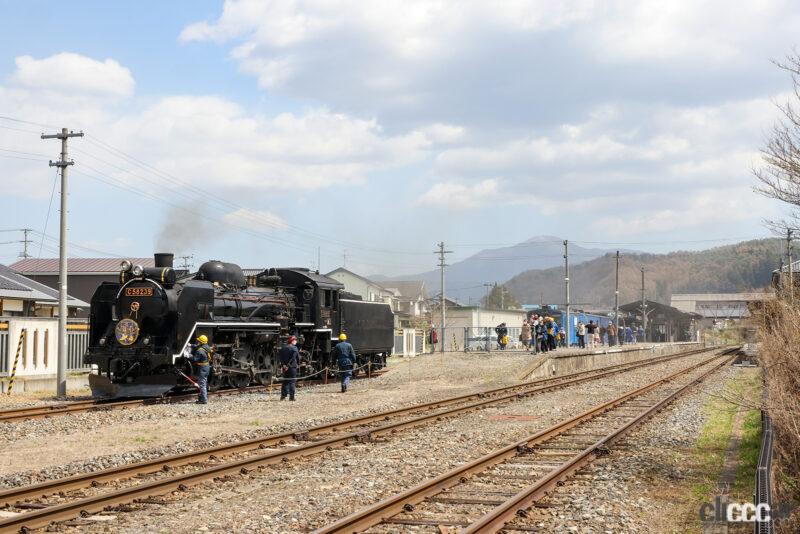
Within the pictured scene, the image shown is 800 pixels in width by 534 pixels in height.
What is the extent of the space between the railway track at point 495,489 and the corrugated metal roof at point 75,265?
5041cm

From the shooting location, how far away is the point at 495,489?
376 inches

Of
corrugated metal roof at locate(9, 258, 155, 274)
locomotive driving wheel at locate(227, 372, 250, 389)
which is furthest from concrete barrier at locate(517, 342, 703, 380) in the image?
corrugated metal roof at locate(9, 258, 155, 274)

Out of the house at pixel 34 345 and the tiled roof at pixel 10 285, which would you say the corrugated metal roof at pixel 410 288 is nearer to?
the tiled roof at pixel 10 285

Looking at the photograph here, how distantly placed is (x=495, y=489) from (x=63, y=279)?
1613 centimetres

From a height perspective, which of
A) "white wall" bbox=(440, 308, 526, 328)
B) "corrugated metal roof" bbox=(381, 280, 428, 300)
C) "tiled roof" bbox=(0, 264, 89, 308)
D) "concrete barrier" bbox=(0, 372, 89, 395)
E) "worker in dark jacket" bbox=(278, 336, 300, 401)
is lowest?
"concrete barrier" bbox=(0, 372, 89, 395)

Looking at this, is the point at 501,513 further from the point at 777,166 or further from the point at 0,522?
the point at 777,166

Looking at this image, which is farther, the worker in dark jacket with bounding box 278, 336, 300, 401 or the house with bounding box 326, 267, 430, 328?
the house with bounding box 326, 267, 430, 328

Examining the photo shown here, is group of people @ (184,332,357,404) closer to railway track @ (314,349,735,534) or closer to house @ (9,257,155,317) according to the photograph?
railway track @ (314,349,735,534)

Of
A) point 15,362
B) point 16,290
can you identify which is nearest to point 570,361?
point 16,290

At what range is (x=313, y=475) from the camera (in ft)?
33.9

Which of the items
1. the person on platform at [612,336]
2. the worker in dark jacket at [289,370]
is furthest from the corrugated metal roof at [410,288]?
the worker in dark jacket at [289,370]

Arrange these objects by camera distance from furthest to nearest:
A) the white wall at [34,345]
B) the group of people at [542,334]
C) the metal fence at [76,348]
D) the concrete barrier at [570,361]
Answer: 1. the group of people at [542,334]
2. the concrete barrier at [570,361]
3. the metal fence at [76,348]
4. the white wall at [34,345]

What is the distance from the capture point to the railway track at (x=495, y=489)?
7664mm

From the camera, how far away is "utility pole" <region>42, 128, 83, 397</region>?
2159 centimetres
